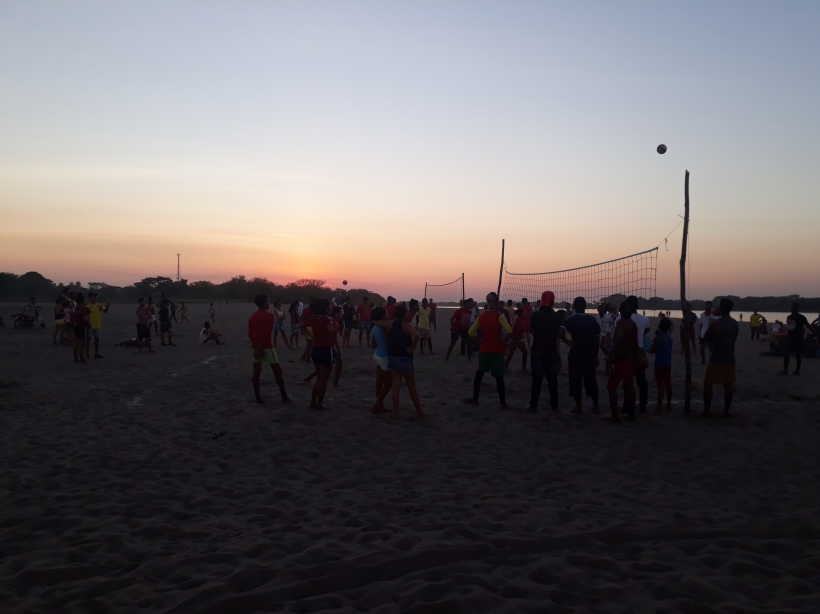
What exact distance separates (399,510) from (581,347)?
455cm

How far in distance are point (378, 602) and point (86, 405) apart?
22.4ft

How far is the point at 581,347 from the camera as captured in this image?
8070 mm

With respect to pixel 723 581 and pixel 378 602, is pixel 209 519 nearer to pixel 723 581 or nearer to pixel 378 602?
pixel 378 602

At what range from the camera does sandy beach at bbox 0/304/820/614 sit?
314 cm

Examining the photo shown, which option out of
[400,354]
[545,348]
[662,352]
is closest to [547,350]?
[545,348]

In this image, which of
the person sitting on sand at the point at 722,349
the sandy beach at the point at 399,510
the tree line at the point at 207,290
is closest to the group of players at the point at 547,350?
the person sitting on sand at the point at 722,349

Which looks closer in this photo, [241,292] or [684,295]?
[684,295]

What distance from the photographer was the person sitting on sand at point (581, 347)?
A: 7.98m

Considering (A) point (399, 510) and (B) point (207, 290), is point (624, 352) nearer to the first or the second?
(A) point (399, 510)

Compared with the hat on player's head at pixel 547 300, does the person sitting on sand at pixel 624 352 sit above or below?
below

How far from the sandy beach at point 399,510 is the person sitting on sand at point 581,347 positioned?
0.40 m

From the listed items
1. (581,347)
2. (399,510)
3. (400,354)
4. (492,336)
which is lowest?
(399,510)

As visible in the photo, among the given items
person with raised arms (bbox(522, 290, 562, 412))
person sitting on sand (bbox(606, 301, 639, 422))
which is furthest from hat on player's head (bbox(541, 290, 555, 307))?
person sitting on sand (bbox(606, 301, 639, 422))

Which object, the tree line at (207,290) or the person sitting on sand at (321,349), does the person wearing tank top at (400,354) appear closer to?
the person sitting on sand at (321,349)
